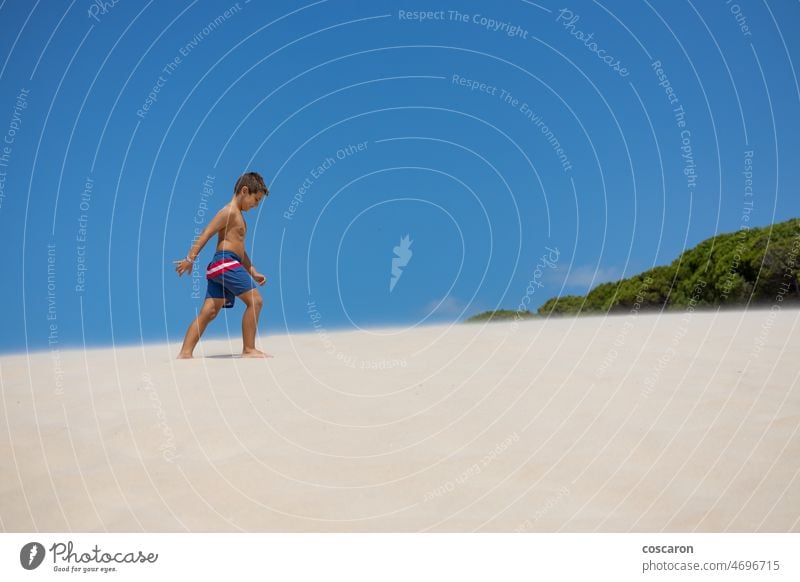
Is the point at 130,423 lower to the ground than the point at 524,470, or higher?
higher

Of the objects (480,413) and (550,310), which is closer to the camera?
(480,413)

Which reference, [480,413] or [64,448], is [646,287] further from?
[64,448]

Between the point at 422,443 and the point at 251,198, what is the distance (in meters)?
3.23

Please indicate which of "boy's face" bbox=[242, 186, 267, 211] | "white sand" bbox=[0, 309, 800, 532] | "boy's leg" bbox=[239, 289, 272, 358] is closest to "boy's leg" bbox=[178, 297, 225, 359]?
"boy's leg" bbox=[239, 289, 272, 358]

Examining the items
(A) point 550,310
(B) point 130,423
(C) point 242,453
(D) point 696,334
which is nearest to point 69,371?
(B) point 130,423

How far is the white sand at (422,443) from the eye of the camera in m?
3.26

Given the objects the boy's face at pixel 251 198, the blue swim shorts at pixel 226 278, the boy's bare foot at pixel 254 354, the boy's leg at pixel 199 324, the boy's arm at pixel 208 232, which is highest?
the boy's face at pixel 251 198

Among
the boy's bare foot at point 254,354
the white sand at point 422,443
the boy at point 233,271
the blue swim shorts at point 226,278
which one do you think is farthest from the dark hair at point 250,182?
the white sand at point 422,443

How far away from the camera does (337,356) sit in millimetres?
5730

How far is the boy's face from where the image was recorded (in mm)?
6211

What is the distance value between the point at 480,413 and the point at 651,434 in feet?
3.08

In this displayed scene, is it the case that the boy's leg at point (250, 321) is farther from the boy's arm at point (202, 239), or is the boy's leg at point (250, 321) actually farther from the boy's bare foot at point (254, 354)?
the boy's arm at point (202, 239)
